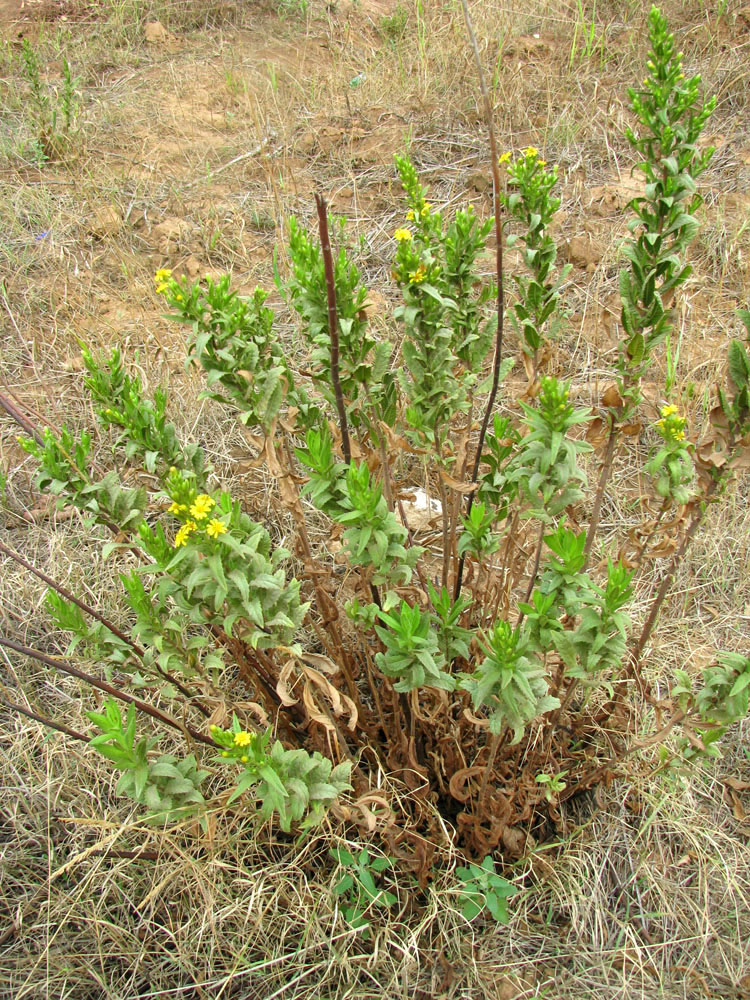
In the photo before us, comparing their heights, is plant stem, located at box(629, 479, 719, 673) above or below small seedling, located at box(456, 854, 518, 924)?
above

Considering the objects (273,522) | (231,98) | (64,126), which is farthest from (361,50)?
(273,522)

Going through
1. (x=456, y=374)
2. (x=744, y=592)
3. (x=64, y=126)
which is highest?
(x=64, y=126)

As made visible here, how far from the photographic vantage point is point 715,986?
195 cm

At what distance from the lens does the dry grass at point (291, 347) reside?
199 centimetres

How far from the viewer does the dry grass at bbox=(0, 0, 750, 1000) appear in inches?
78.4

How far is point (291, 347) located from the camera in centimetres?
340

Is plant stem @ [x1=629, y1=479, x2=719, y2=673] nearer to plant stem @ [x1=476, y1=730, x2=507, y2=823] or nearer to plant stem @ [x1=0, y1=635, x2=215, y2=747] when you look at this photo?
plant stem @ [x1=476, y1=730, x2=507, y2=823]

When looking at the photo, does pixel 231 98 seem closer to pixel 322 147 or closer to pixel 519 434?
pixel 322 147

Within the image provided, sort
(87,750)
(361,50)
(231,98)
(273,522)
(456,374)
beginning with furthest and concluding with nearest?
(361,50) < (231,98) < (273,522) < (87,750) < (456,374)

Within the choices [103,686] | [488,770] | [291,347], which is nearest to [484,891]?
[488,770]

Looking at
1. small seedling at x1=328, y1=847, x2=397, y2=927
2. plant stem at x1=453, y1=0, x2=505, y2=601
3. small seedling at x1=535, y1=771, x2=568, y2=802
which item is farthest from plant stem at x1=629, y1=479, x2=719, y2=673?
small seedling at x1=328, y1=847, x2=397, y2=927

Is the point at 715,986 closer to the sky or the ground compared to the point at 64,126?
closer to the ground

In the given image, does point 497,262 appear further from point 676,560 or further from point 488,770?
point 488,770

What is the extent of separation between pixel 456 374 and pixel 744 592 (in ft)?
4.95
